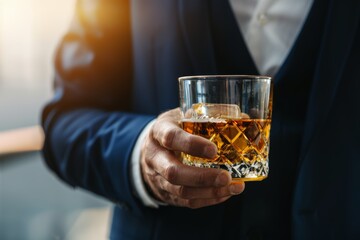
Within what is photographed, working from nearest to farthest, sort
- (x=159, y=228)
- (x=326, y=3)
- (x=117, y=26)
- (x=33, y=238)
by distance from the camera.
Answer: (x=326, y=3) < (x=159, y=228) < (x=117, y=26) < (x=33, y=238)

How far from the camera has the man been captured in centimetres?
80

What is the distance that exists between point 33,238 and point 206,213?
2.61m

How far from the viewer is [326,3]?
797 mm


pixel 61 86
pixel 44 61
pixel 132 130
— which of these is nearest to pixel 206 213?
pixel 132 130

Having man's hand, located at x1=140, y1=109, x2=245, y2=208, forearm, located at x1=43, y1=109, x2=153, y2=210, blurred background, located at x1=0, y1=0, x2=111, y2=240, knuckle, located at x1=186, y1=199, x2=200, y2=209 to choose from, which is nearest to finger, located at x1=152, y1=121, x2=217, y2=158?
man's hand, located at x1=140, y1=109, x2=245, y2=208

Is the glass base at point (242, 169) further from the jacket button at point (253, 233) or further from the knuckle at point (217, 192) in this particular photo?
the jacket button at point (253, 233)

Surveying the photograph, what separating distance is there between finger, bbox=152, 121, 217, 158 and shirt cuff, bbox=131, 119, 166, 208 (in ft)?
0.67

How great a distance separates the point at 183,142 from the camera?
57cm

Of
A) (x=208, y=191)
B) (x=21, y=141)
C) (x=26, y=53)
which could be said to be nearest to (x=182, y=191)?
(x=208, y=191)

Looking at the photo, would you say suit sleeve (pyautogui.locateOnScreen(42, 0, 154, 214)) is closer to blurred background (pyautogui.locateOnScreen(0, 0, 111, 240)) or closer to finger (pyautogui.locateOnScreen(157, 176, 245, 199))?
finger (pyautogui.locateOnScreen(157, 176, 245, 199))

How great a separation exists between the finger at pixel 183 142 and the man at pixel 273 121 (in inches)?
2.8

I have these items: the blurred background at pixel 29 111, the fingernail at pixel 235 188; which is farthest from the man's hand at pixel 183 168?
the blurred background at pixel 29 111

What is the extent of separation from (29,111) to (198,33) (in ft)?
9.32

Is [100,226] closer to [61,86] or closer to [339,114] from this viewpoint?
[61,86]
